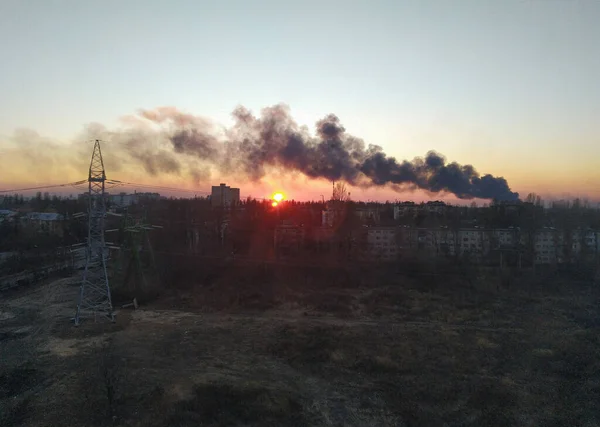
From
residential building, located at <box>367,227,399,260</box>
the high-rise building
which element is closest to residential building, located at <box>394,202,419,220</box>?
residential building, located at <box>367,227,399,260</box>

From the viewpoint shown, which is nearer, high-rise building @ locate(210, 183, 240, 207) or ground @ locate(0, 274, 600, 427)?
ground @ locate(0, 274, 600, 427)

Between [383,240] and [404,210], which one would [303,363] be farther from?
[404,210]

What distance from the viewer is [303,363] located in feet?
42.0

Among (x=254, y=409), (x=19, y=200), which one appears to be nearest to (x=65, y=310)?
(x=254, y=409)

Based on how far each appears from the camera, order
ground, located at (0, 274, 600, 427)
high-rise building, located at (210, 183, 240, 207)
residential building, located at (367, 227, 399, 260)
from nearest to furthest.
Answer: ground, located at (0, 274, 600, 427) < residential building, located at (367, 227, 399, 260) < high-rise building, located at (210, 183, 240, 207)

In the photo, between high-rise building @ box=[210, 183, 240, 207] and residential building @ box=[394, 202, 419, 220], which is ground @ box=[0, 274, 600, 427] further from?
high-rise building @ box=[210, 183, 240, 207]

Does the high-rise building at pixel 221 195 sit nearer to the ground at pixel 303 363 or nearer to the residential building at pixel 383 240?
the residential building at pixel 383 240

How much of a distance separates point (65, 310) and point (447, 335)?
17280 millimetres

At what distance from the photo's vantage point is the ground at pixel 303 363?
9852 mm

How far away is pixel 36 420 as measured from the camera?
9445 millimetres

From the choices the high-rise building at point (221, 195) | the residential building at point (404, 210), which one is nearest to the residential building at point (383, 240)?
the residential building at point (404, 210)

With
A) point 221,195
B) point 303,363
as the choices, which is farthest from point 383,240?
point 221,195

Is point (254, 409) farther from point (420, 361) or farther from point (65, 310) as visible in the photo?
point (65, 310)

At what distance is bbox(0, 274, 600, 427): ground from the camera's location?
32.3 feet
